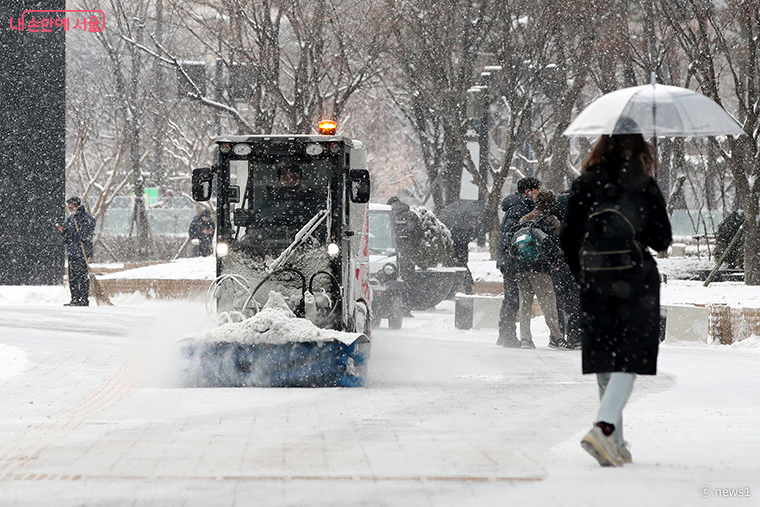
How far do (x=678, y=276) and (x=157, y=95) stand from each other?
17.8 metres

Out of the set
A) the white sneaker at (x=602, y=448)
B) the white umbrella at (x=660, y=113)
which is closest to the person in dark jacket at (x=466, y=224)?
the white umbrella at (x=660, y=113)

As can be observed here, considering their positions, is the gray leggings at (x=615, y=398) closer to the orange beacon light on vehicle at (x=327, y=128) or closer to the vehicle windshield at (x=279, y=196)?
the vehicle windshield at (x=279, y=196)

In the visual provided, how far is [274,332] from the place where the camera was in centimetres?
905

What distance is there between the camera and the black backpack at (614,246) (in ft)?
17.9

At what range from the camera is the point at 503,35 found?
73.3 feet

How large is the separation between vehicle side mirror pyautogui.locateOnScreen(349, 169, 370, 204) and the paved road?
171 centimetres

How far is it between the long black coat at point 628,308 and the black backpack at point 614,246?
36mm

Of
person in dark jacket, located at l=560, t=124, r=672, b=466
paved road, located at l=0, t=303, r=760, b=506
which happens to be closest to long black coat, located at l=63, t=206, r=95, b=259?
paved road, located at l=0, t=303, r=760, b=506

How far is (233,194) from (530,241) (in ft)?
11.7

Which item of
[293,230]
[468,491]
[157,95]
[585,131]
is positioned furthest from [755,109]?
[157,95]

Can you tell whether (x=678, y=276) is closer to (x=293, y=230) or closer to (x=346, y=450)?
(x=293, y=230)

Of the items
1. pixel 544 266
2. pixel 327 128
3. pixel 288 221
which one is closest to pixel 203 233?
pixel 544 266

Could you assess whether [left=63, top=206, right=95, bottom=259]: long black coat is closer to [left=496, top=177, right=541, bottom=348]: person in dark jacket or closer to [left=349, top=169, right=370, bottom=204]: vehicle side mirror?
[left=496, top=177, right=541, bottom=348]: person in dark jacket

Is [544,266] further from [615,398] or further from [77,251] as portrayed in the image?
[77,251]
